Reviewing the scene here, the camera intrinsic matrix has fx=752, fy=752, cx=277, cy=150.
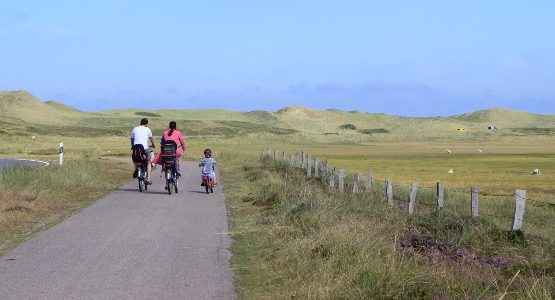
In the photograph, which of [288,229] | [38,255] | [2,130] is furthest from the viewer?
[2,130]

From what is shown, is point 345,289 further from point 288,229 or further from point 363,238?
point 288,229

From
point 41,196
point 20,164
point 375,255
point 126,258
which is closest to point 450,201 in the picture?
point 41,196

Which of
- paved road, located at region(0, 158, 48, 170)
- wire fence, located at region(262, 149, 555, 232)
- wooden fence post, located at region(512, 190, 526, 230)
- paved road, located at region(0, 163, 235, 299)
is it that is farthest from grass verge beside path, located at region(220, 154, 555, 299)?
paved road, located at region(0, 158, 48, 170)

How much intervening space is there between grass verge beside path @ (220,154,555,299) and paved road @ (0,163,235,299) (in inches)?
15.9

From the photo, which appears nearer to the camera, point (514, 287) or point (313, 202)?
point (514, 287)

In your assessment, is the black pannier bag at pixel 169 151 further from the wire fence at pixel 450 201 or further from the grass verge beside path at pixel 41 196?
the wire fence at pixel 450 201

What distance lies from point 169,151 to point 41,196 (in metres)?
4.19

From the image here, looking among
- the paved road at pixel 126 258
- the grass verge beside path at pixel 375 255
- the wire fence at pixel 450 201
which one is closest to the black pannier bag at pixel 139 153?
the paved road at pixel 126 258

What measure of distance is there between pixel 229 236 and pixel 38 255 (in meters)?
3.41

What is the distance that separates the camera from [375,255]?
951 cm

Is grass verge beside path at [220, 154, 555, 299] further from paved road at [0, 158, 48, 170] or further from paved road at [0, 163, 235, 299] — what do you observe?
paved road at [0, 158, 48, 170]

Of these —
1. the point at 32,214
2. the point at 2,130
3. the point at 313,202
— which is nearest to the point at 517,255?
the point at 313,202

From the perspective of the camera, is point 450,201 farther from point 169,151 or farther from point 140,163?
point 140,163

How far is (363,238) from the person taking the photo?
10.5 meters
